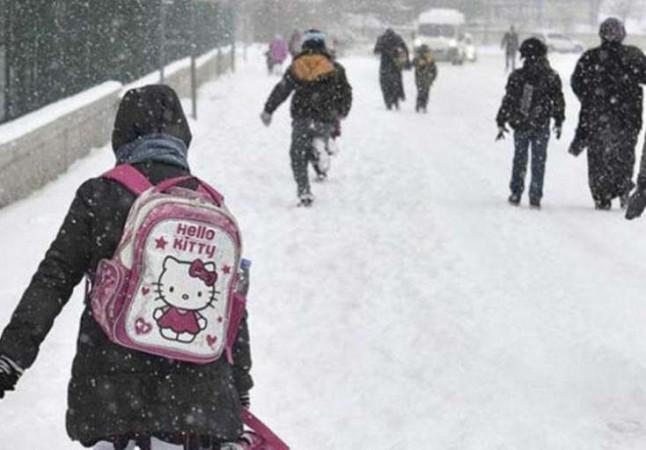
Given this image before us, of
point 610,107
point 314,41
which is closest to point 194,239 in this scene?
point 314,41

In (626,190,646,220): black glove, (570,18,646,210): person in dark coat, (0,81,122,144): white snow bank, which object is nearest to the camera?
(626,190,646,220): black glove

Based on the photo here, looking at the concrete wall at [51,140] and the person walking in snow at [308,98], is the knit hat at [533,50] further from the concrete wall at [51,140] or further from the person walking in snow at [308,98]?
the concrete wall at [51,140]

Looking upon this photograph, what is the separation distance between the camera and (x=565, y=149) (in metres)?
18.6

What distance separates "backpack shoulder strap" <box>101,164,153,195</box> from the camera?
124 inches

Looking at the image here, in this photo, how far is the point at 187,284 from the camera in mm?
3090

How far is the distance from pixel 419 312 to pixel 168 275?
506cm

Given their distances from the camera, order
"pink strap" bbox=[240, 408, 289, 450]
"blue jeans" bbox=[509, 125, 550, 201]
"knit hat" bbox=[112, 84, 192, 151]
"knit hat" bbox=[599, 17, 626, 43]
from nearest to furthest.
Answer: "knit hat" bbox=[112, 84, 192, 151], "pink strap" bbox=[240, 408, 289, 450], "knit hat" bbox=[599, 17, 626, 43], "blue jeans" bbox=[509, 125, 550, 201]

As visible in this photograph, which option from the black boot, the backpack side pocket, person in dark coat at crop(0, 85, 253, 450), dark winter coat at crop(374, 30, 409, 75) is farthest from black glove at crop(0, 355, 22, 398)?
dark winter coat at crop(374, 30, 409, 75)

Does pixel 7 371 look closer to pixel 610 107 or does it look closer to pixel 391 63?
pixel 610 107

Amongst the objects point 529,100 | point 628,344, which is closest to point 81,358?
point 628,344

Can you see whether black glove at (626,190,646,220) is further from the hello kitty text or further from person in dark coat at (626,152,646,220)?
the hello kitty text

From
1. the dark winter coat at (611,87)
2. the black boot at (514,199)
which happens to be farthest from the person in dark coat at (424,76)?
the dark winter coat at (611,87)

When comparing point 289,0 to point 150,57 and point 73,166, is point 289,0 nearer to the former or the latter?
point 150,57

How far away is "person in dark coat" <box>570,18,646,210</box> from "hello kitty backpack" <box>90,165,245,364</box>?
8.89 metres
